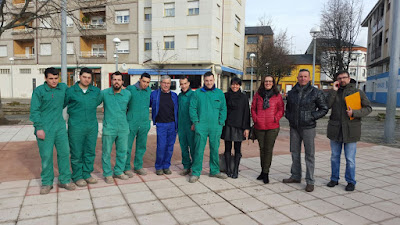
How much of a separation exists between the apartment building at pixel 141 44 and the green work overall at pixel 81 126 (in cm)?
2000

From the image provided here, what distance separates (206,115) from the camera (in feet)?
16.9

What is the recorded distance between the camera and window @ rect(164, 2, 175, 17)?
26797 millimetres

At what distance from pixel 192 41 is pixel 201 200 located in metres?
23.6

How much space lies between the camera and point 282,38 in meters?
30.2

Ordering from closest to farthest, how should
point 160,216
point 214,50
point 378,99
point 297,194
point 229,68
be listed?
point 160,216 → point 297,194 → point 214,50 → point 229,68 → point 378,99

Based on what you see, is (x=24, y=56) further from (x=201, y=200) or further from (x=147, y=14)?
(x=201, y=200)

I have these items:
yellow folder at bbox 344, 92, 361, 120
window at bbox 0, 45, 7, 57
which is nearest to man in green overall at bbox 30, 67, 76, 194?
yellow folder at bbox 344, 92, 361, 120

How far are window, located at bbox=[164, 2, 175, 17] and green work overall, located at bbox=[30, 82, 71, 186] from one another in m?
23.9

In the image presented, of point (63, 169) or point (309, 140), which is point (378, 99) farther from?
point (63, 169)

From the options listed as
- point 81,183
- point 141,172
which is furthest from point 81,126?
point 141,172

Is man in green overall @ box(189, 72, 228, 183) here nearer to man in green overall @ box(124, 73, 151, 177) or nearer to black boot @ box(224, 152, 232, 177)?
black boot @ box(224, 152, 232, 177)

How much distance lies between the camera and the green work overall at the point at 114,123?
4922 millimetres

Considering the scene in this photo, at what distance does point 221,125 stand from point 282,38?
27391mm

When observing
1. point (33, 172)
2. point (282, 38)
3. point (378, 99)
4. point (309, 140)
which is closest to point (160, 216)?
point (309, 140)
